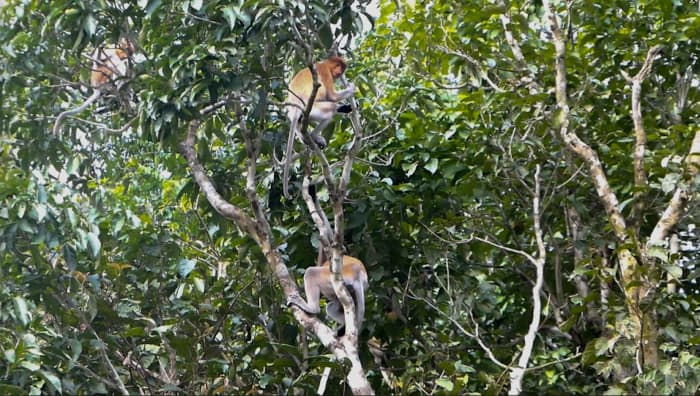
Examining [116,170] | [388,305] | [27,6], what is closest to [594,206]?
[388,305]

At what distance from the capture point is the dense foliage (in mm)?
4555

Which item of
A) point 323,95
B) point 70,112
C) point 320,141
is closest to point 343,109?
point 323,95

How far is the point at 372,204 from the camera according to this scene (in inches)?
208

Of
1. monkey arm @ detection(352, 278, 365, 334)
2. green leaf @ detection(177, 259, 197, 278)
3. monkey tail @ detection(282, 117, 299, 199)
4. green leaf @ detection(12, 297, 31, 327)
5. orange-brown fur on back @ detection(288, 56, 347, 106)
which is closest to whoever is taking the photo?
green leaf @ detection(12, 297, 31, 327)

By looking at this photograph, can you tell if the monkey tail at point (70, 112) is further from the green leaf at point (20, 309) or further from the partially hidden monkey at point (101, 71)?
the green leaf at point (20, 309)

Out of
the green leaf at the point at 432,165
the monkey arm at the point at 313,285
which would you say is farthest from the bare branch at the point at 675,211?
the monkey arm at the point at 313,285

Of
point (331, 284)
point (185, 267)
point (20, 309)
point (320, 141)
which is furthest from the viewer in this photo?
point (320, 141)

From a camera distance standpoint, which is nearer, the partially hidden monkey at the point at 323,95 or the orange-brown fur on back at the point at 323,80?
the partially hidden monkey at the point at 323,95

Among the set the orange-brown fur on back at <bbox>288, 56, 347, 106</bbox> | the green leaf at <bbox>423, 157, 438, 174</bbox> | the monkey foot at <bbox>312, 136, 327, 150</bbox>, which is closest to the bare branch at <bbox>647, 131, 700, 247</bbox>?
the green leaf at <bbox>423, 157, 438, 174</bbox>

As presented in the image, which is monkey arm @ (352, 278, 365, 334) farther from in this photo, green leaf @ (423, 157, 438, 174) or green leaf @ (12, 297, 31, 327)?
green leaf @ (12, 297, 31, 327)

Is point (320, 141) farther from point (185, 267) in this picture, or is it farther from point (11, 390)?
point (11, 390)

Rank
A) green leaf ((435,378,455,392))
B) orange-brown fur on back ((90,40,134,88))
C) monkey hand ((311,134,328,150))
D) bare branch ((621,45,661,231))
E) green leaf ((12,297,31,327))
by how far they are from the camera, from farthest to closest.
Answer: orange-brown fur on back ((90,40,134,88))
monkey hand ((311,134,328,150))
bare branch ((621,45,661,231))
green leaf ((12,297,31,327))
green leaf ((435,378,455,392))

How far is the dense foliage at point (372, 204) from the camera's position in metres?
4.55

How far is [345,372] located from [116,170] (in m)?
2.89
